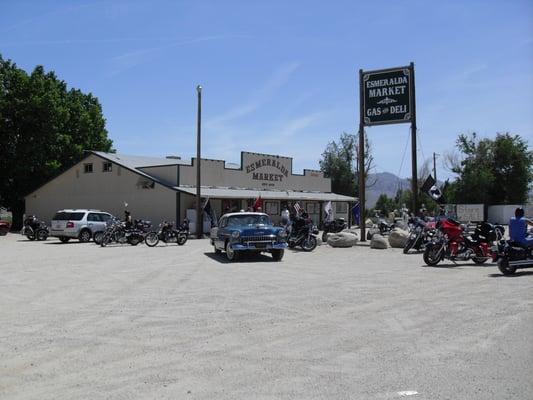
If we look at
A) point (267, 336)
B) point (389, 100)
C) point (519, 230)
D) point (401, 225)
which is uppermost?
point (389, 100)

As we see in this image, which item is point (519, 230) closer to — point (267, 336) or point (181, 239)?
point (267, 336)

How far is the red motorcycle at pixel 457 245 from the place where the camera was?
16.0 metres

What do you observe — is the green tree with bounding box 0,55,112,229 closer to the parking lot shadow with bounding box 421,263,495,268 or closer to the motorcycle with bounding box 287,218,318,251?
the motorcycle with bounding box 287,218,318,251

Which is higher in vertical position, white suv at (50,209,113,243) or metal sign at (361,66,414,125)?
metal sign at (361,66,414,125)

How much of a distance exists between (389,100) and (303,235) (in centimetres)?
897

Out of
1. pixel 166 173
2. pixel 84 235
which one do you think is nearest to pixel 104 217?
pixel 84 235

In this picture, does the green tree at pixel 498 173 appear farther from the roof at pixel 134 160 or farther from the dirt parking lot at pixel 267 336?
the dirt parking lot at pixel 267 336

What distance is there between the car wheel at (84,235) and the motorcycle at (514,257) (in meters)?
20.7

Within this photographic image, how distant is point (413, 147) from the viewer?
2716cm

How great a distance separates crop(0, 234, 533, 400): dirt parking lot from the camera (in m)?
5.47

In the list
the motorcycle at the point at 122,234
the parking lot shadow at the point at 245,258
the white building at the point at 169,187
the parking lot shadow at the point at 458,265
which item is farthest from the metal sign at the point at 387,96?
the motorcycle at the point at 122,234

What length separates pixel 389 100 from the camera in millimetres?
27547

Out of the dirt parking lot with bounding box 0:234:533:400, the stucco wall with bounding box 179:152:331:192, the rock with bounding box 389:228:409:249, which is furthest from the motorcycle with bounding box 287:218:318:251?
the stucco wall with bounding box 179:152:331:192

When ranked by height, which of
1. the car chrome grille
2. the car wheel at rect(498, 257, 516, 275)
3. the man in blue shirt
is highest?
the man in blue shirt
